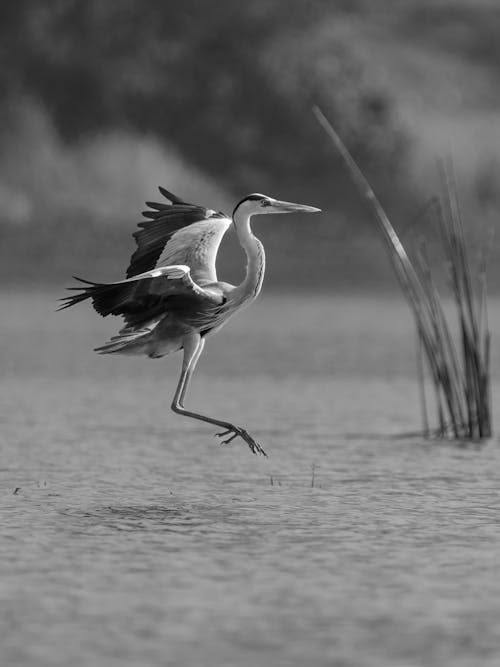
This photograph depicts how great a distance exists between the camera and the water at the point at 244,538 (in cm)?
625

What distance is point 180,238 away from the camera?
11.3 metres

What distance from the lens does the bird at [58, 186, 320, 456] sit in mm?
10742

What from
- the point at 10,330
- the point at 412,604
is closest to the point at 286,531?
the point at 412,604

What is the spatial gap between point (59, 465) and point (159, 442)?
2251 mm

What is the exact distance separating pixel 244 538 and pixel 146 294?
7.23 feet

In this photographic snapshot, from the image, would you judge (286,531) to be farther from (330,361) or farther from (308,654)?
(330,361)

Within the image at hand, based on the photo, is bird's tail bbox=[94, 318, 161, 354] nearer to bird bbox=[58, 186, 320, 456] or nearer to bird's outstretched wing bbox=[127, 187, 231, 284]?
bird bbox=[58, 186, 320, 456]

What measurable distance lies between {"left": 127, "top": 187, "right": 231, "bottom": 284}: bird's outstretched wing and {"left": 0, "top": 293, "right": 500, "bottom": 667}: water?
65.1 inches

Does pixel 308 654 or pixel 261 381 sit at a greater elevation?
pixel 261 381

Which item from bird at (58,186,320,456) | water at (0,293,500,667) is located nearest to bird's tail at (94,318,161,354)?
bird at (58,186,320,456)

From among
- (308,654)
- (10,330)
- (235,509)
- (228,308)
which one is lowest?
(308,654)

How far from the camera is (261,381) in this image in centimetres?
2266

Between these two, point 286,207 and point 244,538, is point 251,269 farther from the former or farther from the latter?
point 244,538

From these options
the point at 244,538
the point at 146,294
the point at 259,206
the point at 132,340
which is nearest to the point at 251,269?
the point at 259,206
